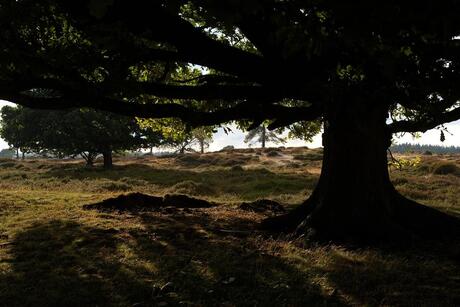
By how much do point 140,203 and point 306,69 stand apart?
8906 mm

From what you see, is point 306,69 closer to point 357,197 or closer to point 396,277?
point 357,197

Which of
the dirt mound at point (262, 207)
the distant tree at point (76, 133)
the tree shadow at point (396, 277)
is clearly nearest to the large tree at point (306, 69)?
the tree shadow at point (396, 277)

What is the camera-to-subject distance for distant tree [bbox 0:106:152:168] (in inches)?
1934

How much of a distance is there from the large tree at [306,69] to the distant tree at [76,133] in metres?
36.1

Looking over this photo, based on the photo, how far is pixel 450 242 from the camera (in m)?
11.0

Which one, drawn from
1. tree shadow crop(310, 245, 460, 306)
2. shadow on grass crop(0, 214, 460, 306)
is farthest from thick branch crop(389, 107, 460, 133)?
shadow on grass crop(0, 214, 460, 306)

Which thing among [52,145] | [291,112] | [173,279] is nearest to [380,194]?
[291,112]

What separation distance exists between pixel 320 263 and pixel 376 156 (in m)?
4.47

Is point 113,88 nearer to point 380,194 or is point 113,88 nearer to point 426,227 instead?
point 380,194

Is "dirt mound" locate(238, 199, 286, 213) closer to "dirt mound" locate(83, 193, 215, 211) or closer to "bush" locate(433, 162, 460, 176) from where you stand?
"dirt mound" locate(83, 193, 215, 211)

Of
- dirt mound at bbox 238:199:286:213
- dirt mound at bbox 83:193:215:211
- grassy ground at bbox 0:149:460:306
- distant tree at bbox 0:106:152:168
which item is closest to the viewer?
grassy ground at bbox 0:149:460:306

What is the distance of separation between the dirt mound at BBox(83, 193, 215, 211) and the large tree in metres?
4.68

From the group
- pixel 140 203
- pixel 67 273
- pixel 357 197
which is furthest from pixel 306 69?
pixel 140 203

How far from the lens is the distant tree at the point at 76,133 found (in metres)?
49.1
